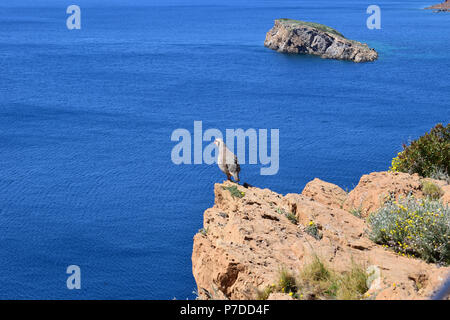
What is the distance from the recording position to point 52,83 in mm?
86312

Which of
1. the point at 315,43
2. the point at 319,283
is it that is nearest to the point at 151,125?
the point at 315,43

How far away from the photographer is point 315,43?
4375 inches

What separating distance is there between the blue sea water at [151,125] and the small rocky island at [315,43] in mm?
2847

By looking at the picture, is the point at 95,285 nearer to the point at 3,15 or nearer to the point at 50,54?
the point at 50,54

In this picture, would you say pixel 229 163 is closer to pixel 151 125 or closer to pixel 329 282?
pixel 329 282

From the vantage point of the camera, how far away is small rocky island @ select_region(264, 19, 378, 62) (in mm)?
105875

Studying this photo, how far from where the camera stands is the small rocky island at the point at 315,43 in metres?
106

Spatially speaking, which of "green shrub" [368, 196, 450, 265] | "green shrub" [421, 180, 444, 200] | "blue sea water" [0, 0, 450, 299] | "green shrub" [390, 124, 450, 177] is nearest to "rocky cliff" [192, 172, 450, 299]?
"green shrub" [421, 180, 444, 200]

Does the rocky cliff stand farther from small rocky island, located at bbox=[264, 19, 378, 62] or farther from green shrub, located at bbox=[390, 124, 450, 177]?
small rocky island, located at bbox=[264, 19, 378, 62]

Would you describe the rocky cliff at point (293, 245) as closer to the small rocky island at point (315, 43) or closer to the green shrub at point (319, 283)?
the green shrub at point (319, 283)

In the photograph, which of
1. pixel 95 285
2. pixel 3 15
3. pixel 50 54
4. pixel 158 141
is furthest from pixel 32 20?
pixel 95 285

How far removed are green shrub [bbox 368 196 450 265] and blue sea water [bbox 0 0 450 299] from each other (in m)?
19.3

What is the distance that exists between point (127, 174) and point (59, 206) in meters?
9.10

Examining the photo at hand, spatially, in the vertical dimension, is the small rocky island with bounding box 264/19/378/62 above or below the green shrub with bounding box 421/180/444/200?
above
